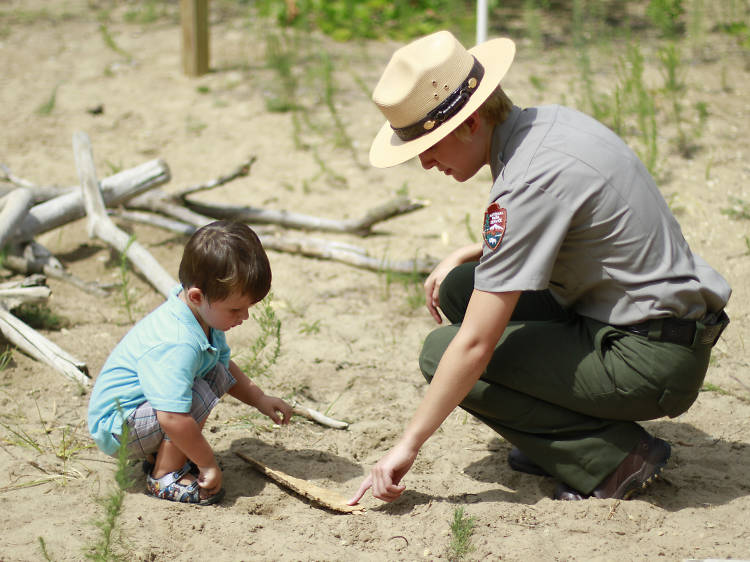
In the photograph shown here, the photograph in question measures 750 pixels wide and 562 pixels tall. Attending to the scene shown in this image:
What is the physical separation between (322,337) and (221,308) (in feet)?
4.26

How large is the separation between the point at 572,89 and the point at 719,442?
361 centimetres

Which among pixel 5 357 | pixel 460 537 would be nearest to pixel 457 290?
pixel 460 537

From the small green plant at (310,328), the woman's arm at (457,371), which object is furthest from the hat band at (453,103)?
the small green plant at (310,328)

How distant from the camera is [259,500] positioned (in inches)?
105

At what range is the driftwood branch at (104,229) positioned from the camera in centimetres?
395

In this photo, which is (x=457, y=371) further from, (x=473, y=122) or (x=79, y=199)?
(x=79, y=199)

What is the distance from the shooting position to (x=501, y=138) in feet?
7.95

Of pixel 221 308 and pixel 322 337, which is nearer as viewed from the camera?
pixel 221 308

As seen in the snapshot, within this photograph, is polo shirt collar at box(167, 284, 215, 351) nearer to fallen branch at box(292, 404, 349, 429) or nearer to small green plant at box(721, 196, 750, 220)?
fallen branch at box(292, 404, 349, 429)

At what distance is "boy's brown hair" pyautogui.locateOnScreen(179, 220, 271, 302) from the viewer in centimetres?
239

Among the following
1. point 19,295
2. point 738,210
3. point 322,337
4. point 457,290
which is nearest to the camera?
point 457,290

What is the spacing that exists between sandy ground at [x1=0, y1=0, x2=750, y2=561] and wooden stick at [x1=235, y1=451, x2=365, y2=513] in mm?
41

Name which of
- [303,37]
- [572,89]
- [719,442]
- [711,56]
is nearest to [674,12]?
[711,56]

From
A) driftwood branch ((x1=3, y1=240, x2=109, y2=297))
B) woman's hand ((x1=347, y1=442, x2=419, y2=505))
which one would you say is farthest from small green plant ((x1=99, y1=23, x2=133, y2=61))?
woman's hand ((x1=347, y1=442, x2=419, y2=505))
